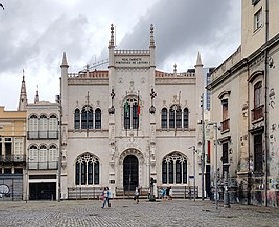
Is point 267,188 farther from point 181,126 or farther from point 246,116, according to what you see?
point 181,126

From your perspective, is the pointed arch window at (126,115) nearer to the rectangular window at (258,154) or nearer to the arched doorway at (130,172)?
the arched doorway at (130,172)

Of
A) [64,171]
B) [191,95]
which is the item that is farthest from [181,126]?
[64,171]

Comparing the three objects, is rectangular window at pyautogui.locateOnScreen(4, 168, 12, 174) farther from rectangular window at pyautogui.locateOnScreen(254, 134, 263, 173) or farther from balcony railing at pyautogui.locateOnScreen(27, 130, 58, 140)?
rectangular window at pyautogui.locateOnScreen(254, 134, 263, 173)

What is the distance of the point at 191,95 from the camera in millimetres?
74438

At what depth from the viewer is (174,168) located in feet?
240

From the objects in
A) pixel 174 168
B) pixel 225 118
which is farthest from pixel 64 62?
pixel 225 118

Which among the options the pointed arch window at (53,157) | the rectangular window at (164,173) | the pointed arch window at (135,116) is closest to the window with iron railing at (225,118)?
the rectangular window at (164,173)

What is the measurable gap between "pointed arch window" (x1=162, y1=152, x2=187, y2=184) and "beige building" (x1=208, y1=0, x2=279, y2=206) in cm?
2867

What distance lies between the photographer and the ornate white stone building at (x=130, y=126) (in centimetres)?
7275

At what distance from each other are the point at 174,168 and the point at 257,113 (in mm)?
36995

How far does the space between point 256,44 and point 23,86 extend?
69.4 meters

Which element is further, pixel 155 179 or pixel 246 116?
pixel 155 179

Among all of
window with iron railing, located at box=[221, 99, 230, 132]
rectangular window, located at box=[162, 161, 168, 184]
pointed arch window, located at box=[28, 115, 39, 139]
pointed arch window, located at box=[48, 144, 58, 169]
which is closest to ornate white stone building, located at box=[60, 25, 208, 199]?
rectangular window, located at box=[162, 161, 168, 184]

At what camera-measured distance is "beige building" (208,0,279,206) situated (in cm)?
3425
